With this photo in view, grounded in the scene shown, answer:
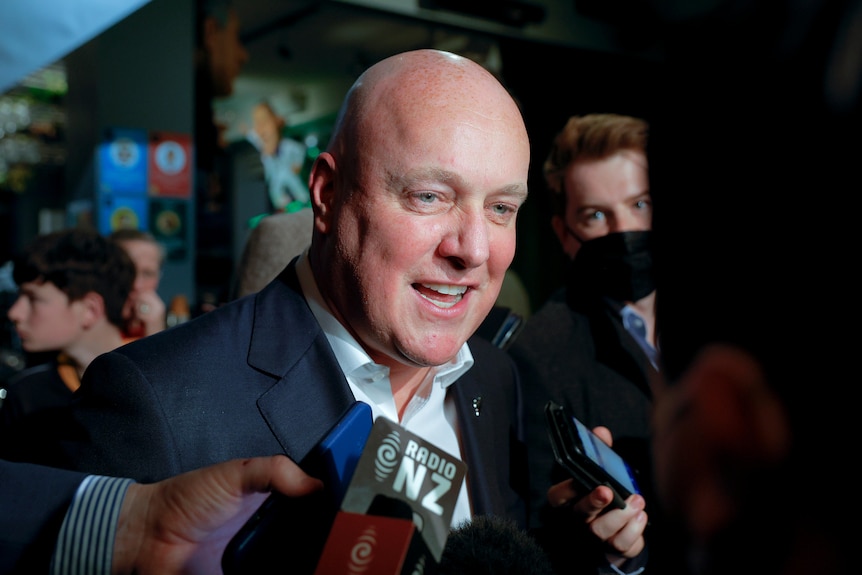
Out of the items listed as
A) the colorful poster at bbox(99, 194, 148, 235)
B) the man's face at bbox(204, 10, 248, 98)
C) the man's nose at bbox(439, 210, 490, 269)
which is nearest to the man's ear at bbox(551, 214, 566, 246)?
the man's nose at bbox(439, 210, 490, 269)

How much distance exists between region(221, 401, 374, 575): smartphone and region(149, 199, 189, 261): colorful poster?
4.52 meters

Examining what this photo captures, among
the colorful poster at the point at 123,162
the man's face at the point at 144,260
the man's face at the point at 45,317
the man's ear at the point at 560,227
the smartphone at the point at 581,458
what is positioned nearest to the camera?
the smartphone at the point at 581,458

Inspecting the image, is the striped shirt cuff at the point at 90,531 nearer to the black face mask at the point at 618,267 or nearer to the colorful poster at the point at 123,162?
the black face mask at the point at 618,267

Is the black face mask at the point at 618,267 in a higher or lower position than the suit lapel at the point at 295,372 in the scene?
higher

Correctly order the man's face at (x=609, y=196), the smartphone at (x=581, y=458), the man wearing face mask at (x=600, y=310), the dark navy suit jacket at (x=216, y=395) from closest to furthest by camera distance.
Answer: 1. the dark navy suit jacket at (x=216, y=395)
2. the smartphone at (x=581, y=458)
3. the man wearing face mask at (x=600, y=310)
4. the man's face at (x=609, y=196)

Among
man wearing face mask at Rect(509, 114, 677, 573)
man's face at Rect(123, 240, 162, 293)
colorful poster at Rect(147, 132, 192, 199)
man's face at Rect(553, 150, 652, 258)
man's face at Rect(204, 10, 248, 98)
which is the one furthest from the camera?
man's face at Rect(204, 10, 248, 98)

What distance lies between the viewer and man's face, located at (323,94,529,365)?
1.15 m

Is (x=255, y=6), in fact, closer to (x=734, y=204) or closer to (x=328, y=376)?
(x=328, y=376)

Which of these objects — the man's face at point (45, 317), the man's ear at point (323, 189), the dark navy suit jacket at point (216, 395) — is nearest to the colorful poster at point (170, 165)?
the man's face at point (45, 317)

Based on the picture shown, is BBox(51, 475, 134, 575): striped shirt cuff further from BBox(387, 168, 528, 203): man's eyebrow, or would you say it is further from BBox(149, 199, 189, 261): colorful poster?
BBox(149, 199, 189, 261): colorful poster

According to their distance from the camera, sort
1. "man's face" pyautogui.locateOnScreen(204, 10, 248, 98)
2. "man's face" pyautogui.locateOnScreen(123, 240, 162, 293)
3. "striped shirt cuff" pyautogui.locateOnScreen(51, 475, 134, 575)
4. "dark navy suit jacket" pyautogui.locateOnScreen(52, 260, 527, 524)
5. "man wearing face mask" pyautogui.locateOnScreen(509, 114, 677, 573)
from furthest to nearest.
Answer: "man's face" pyautogui.locateOnScreen(204, 10, 248, 98), "man's face" pyautogui.locateOnScreen(123, 240, 162, 293), "man wearing face mask" pyautogui.locateOnScreen(509, 114, 677, 573), "dark navy suit jacket" pyautogui.locateOnScreen(52, 260, 527, 524), "striped shirt cuff" pyautogui.locateOnScreen(51, 475, 134, 575)

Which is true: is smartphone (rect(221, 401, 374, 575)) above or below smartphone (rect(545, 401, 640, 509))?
above

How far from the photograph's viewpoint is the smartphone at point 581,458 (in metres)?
1.25

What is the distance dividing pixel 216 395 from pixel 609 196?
126 centimetres
